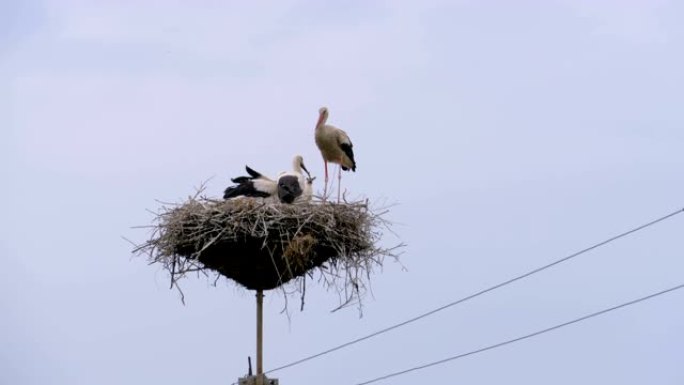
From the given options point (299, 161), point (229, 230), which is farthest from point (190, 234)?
point (299, 161)

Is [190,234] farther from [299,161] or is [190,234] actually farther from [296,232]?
[299,161]

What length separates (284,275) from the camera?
8.39 metres

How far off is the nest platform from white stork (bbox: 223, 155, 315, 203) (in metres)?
0.63

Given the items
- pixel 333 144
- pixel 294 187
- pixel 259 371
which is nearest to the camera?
pixel 259 371

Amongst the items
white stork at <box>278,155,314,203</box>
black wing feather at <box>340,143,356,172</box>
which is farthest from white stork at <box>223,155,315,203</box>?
black wing feather at <box>340,143,356,172</box>

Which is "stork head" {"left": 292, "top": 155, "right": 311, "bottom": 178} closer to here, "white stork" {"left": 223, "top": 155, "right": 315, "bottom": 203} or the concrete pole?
"white stork" {"left": 223, "top": 155, "right": 315, "bottom": 203}

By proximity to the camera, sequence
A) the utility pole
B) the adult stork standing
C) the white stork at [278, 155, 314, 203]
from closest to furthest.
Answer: the utility pole, the white stork at [278, 155, 314, 203], the adult stork standing

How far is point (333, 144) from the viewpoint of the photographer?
11250mm

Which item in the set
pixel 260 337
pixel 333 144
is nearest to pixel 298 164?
pixel 333 144

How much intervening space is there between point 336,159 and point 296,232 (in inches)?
115

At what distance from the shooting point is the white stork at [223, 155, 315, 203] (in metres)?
9.51

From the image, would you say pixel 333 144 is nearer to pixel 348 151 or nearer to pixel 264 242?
pixel 348 151

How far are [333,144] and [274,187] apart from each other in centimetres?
149

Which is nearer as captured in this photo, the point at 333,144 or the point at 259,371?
the point at 259,371
